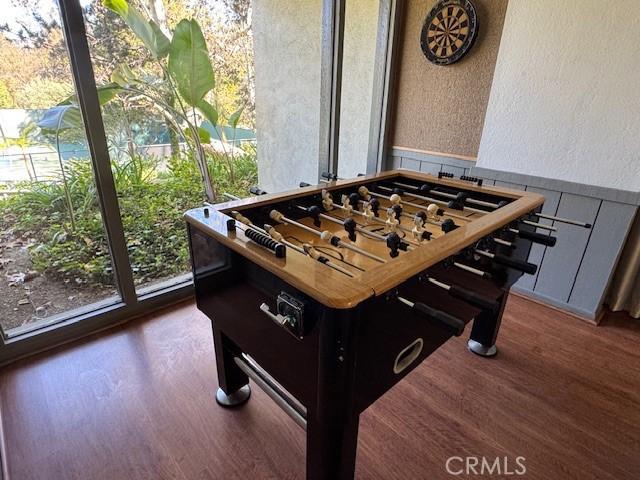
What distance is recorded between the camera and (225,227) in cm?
107

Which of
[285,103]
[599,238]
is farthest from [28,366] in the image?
[599,238]

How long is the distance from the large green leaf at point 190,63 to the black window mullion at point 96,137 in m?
0.65

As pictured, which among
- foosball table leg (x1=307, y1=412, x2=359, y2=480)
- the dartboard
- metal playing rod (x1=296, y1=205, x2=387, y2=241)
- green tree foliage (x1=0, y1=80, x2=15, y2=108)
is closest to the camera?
foosball table leg (x1=307, y1=412, x2=359, y2=480)

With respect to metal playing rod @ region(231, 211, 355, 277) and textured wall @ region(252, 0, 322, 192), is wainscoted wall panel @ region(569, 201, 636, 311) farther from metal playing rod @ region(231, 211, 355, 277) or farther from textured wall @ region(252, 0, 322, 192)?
textured wall @ region(252, 0, 322, 192)

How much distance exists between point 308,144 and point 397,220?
2.33 m

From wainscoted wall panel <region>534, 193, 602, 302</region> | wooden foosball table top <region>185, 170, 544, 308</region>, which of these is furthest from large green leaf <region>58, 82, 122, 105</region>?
wainscoted wall panel <region>534, 193, 602, 302</region>

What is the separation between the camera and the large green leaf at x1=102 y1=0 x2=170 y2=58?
1.83m

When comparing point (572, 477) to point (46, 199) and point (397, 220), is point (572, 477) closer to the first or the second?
point (397, 220)

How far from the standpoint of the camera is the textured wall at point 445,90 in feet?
7.55

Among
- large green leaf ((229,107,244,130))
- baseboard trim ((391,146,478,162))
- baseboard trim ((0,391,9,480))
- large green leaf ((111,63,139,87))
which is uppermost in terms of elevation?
large green leaf ((111,63,139,87))

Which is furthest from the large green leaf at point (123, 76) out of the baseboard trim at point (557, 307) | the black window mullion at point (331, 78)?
the baseboard trim at point (557, 307)

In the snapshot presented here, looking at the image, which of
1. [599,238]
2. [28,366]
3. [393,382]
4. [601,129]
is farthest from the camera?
[599,238]

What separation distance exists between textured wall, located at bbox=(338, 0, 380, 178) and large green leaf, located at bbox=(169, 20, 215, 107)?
135 cm

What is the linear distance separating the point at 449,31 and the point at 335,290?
7.99ft
